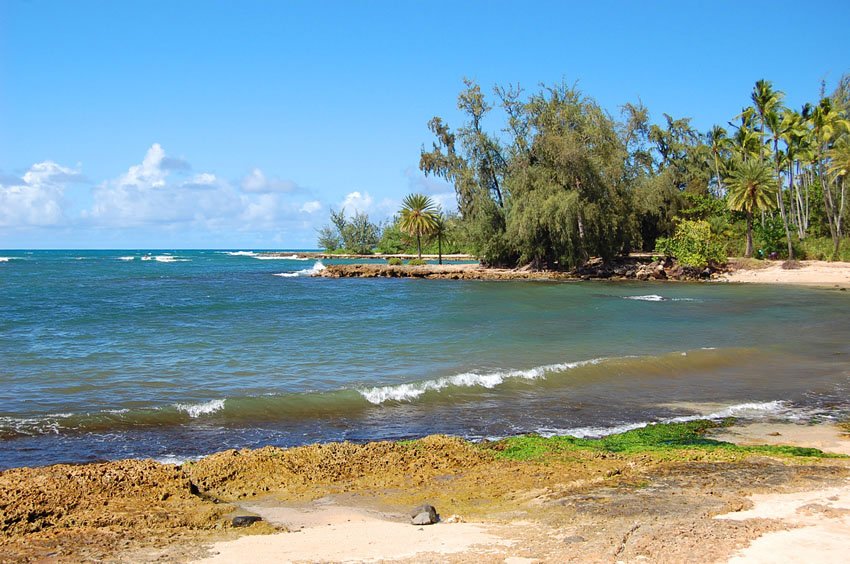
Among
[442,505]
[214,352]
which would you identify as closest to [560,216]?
[214,352]

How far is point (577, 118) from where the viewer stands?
54844 millimetres

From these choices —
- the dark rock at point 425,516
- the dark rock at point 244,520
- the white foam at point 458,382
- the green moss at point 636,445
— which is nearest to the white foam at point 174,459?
the dark rock at point 244,520

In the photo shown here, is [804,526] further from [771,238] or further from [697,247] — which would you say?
[771,238]

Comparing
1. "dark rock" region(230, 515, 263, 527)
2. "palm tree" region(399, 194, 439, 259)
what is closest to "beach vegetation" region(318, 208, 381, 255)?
"palm tree" region(399, 194, 439, 259)

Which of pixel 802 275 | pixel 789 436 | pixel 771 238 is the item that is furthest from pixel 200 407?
pixel 771 238

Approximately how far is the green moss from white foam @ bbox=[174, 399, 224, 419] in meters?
5.86

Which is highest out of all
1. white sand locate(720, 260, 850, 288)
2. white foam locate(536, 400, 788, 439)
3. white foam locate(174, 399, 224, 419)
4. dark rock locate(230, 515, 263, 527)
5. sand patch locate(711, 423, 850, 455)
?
white sand locate(720, 260, 850, 288)

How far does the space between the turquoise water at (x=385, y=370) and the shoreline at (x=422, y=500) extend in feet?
6.69

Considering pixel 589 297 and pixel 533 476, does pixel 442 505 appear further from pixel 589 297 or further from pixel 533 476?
pixel 589 297

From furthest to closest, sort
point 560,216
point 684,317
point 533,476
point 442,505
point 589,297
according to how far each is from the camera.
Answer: point 560,216 < point 589,297 < point 684,317 < point 533,476 < point 442,505

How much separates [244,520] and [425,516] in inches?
72.5

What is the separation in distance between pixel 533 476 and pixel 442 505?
1.40 meters

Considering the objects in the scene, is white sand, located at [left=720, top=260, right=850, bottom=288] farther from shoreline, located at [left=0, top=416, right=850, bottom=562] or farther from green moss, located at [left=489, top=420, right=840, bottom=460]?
shoreline, located at [left=0, top=416, right=850, bottom=562]

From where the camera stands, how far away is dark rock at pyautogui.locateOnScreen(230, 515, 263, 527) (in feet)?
21.6
